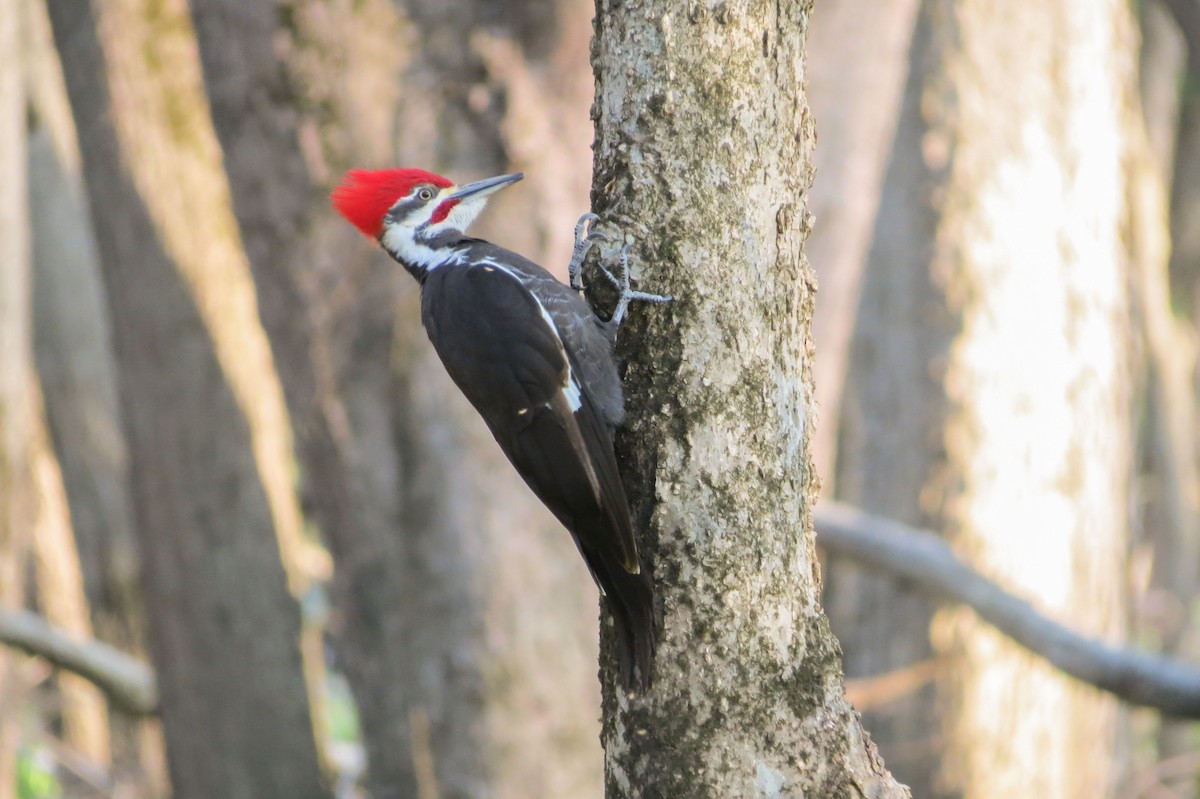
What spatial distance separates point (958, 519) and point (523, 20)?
2.63 meters

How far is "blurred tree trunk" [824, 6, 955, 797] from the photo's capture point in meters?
5.35

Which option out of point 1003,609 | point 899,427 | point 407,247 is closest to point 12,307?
point 407,247

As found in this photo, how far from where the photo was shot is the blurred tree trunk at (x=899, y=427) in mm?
5352

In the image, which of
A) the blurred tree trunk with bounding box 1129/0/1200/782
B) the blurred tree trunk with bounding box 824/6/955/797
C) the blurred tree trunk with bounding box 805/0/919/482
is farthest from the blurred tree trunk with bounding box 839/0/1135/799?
the blurred tree trunk with bounding box 1129/0/1200/782

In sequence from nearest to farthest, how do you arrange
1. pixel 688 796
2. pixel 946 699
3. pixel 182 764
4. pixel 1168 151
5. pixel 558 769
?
1. pixel 688 796
2. pixel 558 769
3. pixel 946 699
4. pixel 182 764
5. pixel 1168 151

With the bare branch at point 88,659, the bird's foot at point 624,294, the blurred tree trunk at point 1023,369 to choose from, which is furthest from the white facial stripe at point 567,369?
the bare branch at point 88,659

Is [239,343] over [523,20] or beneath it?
beneath

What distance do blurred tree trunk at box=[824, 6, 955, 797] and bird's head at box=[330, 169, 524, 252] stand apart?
2.52 meters

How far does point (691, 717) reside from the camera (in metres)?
2.17

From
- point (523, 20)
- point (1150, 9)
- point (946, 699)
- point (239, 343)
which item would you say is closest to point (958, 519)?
point (946, 699)

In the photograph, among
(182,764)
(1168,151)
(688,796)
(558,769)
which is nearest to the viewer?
(688,796)

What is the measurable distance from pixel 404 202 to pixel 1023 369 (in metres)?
2.89

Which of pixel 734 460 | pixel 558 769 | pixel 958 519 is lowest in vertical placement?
pixel 558 769

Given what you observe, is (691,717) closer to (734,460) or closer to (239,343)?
(734,460)
